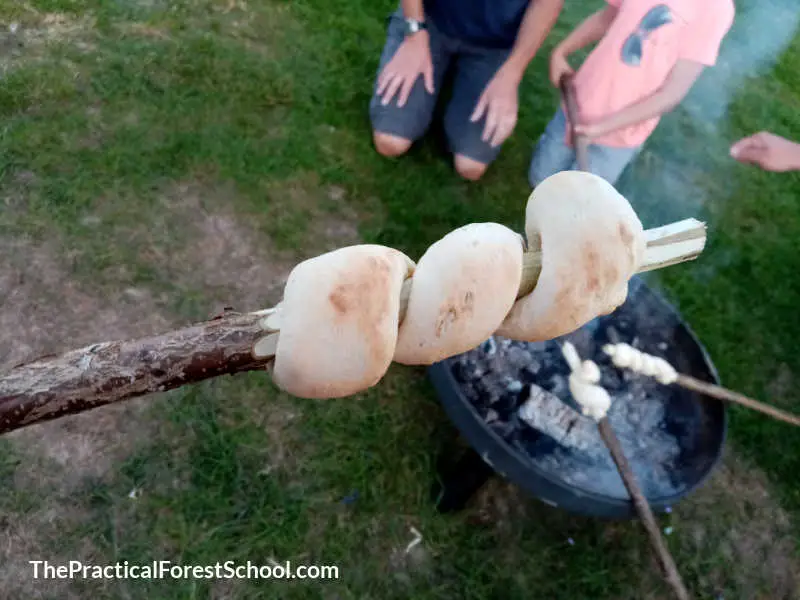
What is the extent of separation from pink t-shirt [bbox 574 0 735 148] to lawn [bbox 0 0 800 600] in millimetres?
516

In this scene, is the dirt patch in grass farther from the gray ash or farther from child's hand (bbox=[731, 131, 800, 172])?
child's hand (bbox=[731, 131, 800, 172])

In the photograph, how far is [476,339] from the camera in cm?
61

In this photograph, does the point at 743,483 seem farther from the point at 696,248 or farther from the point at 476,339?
the point at 476,339

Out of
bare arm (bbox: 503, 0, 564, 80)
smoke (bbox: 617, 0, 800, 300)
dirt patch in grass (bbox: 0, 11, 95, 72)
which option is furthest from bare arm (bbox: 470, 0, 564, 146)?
dirt patch in grass (bbox: 0, 11, 95, 72)

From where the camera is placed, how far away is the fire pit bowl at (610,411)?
1571 mm

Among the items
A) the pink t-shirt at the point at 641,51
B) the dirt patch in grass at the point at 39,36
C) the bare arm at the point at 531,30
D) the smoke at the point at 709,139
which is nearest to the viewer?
the pink t-shirt at the point at 641,51

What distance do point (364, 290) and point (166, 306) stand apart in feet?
5.08

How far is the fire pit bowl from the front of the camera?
1.57 meters

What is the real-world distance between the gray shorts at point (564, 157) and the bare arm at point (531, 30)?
263 millimetres

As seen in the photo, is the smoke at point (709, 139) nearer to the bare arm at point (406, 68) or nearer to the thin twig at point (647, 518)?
the bare arm at point (406, 68)

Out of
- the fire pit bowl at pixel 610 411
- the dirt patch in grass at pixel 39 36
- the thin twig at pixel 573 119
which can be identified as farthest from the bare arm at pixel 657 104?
the dirt patch in grass at pixel 39 36

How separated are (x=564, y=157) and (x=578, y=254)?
73.4 inches

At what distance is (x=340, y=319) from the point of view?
0.55 meters

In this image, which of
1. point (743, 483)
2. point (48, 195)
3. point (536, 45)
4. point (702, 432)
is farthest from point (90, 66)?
point (743, 483)
